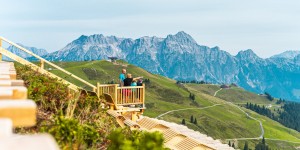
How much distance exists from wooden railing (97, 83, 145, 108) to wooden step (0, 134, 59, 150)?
1791 centimetres

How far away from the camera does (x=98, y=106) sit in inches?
522

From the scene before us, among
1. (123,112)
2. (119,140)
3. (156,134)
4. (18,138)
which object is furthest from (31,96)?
(123,112)

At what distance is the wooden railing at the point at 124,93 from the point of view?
20078 mm

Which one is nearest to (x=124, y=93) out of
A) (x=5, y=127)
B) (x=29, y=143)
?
(x=5, y=127)

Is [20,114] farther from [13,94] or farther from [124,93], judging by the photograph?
[124,93]

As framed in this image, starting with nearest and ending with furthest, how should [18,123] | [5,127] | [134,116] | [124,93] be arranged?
[5,127] < [18,123] < [124,93] < [134,116]

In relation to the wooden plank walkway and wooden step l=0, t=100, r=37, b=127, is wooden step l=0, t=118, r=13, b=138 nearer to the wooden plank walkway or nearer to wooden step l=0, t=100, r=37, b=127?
the wooden plank walkway

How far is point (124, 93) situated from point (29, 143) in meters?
18.9

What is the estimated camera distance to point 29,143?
1640 millimetres

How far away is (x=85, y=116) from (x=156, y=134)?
5.40 meters

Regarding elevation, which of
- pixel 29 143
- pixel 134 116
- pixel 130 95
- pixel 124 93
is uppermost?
pixel 29 143

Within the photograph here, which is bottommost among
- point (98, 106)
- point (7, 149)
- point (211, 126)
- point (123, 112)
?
point (211, 126)

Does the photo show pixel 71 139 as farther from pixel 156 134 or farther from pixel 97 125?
pixel 97 125

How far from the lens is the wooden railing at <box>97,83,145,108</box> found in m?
Answer: 20.1
